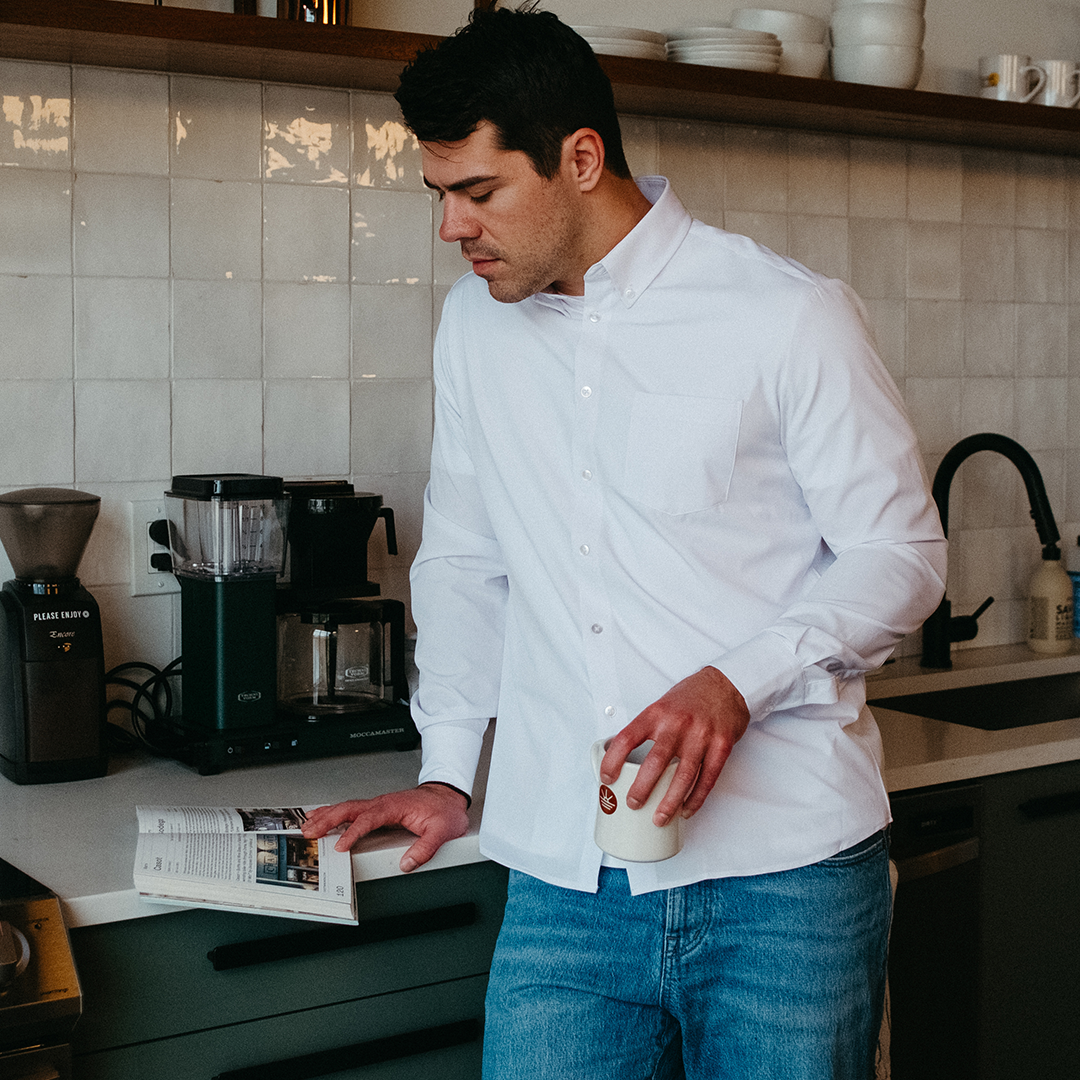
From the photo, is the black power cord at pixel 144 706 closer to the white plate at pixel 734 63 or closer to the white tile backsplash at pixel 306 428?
the white tile backsplash at pixel 306 428

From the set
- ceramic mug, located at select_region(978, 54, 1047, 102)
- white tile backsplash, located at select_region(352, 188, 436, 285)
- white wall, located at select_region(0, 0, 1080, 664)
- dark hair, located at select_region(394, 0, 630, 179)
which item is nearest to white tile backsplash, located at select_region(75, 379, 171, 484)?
white wall, located at select_region(0, 0, 1080, 664)

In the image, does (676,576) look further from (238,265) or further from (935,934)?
(238,265)

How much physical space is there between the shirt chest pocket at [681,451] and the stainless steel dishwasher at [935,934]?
27.2 inches

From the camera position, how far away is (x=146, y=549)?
1.83 m

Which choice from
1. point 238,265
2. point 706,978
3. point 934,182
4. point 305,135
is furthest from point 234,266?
point 934,182

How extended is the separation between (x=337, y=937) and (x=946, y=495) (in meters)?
1.43

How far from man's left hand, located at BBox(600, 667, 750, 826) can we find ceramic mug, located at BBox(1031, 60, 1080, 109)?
5.69ft

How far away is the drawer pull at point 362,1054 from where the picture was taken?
1322mm

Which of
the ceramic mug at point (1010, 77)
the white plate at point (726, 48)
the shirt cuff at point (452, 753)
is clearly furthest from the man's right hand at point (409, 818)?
the ceramic mug at point (1010, 77)

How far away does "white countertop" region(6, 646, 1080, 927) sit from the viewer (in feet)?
4.11

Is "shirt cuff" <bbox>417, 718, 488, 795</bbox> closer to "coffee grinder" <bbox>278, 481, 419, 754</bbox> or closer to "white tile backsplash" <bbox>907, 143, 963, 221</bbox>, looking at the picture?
"coffee grinder" <bbox>278, 481, 419, 754</bbox>

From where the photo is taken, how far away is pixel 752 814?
1.17 metres

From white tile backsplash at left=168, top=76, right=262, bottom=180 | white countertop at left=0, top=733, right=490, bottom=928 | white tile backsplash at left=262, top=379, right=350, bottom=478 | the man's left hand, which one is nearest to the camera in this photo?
the man's left hand

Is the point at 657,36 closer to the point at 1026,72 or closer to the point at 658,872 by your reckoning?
the point at 1026,72
